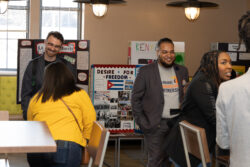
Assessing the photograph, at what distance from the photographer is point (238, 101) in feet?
6.00

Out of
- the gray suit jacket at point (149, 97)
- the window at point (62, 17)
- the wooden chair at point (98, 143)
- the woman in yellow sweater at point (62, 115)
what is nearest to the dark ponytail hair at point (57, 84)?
the woman in yellow sweater at point (62, 115)

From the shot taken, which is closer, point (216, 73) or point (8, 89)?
point (216, 73)

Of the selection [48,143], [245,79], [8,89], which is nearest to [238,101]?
[245,79]

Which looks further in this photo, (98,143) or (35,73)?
(35,73)

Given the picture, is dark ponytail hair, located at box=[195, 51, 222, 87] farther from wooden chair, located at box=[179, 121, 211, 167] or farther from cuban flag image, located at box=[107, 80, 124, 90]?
cuban flag image, located at box=[107, 80, 124, 90]

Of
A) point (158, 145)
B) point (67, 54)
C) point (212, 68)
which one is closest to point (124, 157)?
point (67, 54)

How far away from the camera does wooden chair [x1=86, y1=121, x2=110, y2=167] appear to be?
2586mm

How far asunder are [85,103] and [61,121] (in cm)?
23

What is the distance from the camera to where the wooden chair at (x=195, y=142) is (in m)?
2.70

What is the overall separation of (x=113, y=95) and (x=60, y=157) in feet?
10.5

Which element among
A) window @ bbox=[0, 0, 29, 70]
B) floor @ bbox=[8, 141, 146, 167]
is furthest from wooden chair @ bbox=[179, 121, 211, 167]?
window @ bbox=[0, 0, 29, 70]

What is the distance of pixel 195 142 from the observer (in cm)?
285

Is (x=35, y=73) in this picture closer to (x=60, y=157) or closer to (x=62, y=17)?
(x=60, y=157)

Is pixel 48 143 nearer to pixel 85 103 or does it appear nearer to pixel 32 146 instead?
pixel 32 146
